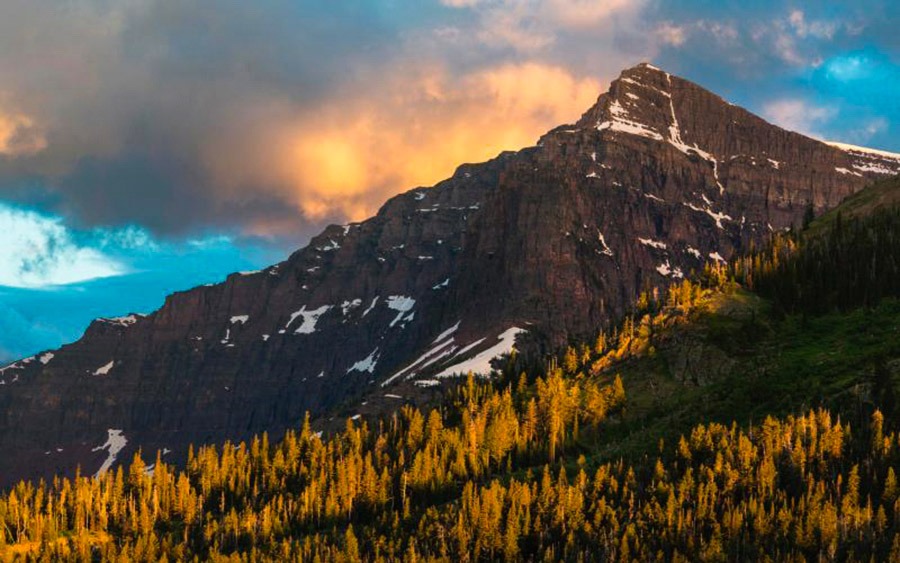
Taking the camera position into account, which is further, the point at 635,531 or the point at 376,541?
the point at 376,541

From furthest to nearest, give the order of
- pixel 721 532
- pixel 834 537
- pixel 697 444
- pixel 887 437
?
pixel 697 444 < pixel 887 437 < pixel 721 532 < pixel 834 537

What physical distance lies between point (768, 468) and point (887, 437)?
69.4 ft

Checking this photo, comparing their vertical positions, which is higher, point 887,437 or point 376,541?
point 887,437

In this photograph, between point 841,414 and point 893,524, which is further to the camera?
point 841,414

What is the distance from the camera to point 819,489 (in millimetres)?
164500

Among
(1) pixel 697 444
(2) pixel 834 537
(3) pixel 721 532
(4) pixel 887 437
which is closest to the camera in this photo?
(2) pixel 834 537

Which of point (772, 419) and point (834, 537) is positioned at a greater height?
point (772, 419)

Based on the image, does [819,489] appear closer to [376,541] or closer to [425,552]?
[425,552]

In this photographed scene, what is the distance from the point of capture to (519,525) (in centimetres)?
18162

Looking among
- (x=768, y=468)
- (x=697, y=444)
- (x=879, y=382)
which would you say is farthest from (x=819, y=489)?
(x=879, y=382)

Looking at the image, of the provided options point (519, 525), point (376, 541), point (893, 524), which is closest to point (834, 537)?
point (893, 524)

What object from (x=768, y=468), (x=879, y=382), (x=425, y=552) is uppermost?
(x=879, y=382)

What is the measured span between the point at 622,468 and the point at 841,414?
43.6 metres

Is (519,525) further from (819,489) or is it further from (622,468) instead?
(819,489)
